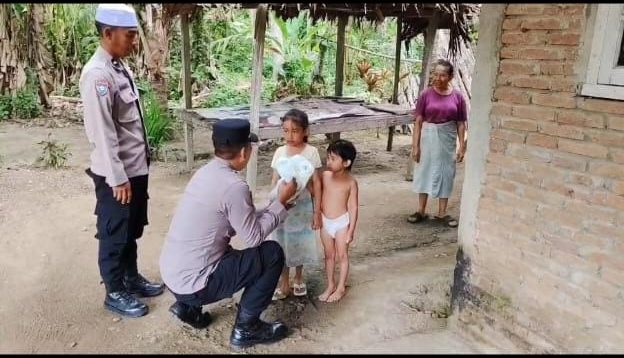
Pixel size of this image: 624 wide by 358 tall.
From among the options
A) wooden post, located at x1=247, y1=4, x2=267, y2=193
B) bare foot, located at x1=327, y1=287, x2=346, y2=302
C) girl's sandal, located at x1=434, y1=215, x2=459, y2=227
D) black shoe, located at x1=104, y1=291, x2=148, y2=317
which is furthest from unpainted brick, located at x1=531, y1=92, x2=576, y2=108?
girl's sandal, located at x1=434, y1=215, x2=459, y2=227

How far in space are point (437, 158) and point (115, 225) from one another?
10.4ft

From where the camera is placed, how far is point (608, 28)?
2441 millimetres

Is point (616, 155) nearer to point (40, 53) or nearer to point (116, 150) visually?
point (116, 150)

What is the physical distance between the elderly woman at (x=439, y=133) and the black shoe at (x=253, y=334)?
105 inches

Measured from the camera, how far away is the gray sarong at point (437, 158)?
5109 millimetres

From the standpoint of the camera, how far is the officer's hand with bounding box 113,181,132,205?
3.07 metres

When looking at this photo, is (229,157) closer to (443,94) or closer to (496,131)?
(496,131)

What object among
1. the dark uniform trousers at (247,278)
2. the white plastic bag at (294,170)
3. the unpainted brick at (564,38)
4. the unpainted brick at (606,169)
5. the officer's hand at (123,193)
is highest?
the unpainted brick at (564,38)

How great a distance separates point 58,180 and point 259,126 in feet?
8.72

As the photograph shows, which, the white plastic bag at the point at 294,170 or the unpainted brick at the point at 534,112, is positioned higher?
the unpainted brick at the point at 534,112

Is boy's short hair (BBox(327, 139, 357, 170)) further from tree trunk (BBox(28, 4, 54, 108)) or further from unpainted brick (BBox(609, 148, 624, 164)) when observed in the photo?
tree trunk (BBox(28, 4, 54, 108))

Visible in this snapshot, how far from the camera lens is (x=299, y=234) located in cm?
345

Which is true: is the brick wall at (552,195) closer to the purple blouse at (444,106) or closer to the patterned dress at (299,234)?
the patterned dress at (299,234)

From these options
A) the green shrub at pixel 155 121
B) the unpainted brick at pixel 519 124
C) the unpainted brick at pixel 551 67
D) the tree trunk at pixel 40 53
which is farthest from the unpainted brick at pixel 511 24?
the tree trunk at pixel 40 53
